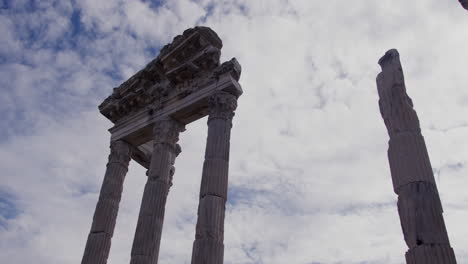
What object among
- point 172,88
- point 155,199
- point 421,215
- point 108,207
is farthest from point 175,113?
point 421,215

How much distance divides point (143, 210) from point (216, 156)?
11.9 ft

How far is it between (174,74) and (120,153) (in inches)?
175

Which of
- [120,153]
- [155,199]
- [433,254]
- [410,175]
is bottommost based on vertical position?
[433,254]

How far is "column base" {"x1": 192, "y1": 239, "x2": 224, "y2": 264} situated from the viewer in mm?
12672

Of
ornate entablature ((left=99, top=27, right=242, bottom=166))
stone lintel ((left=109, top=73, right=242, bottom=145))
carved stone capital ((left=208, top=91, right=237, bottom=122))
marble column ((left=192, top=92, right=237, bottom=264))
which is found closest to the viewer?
marble column ((left=192, top=92, right=237, bottom=264))

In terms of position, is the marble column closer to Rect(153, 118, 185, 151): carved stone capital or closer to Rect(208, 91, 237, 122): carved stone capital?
Rect(208, 91, 237, 122): carved stone capital

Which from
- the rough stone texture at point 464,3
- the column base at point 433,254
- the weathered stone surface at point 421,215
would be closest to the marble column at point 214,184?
the weathered stone surface at point 421,215

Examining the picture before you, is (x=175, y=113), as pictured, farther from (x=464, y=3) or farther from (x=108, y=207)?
(x=464, y=3)

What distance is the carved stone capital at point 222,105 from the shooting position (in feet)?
52.5

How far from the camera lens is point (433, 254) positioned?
8.38 meters

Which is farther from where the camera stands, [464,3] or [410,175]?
[464,3]

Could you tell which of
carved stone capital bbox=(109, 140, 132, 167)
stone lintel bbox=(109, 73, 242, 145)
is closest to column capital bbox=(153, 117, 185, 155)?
stone lintel bbox=(109, 73, 242, 145)

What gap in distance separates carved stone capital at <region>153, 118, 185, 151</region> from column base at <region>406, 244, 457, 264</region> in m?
A: 11.2

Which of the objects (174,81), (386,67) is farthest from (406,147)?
(174,81)
